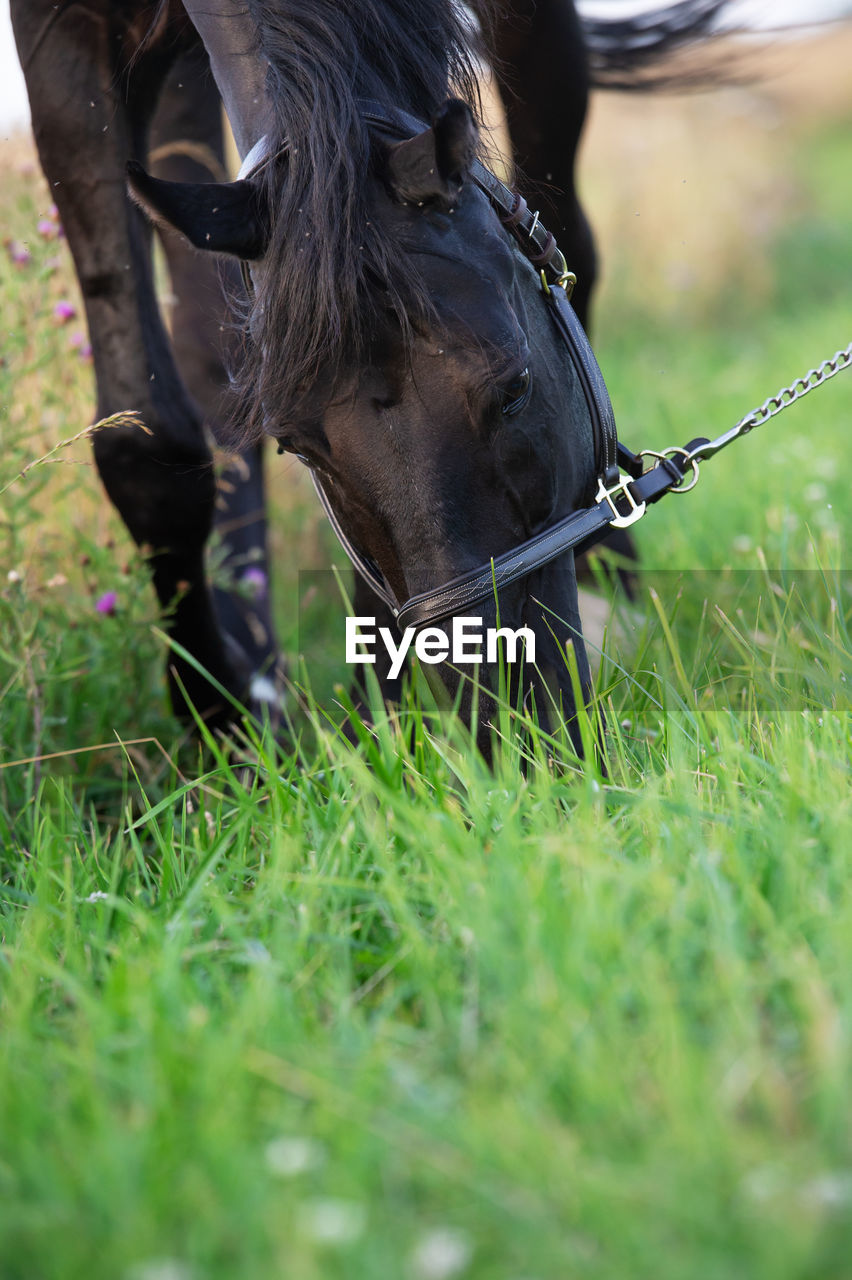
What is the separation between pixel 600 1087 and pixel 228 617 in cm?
248

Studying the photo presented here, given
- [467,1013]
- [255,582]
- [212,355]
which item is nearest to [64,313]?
[212,355]

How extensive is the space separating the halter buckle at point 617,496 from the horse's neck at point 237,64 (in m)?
0.82

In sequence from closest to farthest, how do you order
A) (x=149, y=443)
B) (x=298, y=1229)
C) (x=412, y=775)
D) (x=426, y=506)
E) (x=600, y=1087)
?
(x=298, y=1229), (x=600, y=1087), (x=426, y=506), (x=412, y=775), (x=149, y=443)

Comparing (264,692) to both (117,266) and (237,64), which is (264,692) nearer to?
(117,266)

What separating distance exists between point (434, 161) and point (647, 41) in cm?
284

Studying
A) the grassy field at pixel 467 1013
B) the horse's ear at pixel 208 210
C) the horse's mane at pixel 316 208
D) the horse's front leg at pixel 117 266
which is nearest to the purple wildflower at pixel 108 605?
the horse's front leg at pixel 117 266

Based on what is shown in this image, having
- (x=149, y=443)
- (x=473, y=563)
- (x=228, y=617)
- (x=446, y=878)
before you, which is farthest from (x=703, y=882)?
(x=228, y=617)

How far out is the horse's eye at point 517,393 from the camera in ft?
5.54

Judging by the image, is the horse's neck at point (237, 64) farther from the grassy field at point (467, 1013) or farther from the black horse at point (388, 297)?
the grassy field at point (467, 1013)

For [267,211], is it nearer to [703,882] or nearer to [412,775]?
[412,775]

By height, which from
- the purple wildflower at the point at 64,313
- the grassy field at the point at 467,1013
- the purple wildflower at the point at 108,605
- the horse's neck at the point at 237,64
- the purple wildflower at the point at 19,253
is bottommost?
the grassy field at the point at 467,1013

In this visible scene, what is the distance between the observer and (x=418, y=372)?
1634 millimetres

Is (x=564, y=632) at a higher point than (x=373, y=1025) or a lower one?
higher

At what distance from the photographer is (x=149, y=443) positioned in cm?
250
